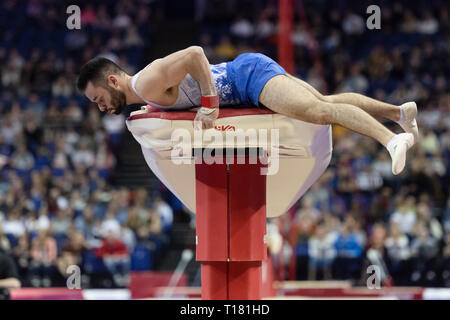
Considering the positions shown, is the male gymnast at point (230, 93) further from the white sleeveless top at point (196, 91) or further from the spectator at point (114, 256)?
the spectator at point (114, 256)

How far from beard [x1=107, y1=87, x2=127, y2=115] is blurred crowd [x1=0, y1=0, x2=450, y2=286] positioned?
8.91 ft

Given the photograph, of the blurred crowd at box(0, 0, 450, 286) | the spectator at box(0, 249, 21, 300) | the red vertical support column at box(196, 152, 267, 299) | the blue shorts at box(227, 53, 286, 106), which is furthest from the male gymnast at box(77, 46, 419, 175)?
the blurred crowd at box(0, 0, 450, 286)

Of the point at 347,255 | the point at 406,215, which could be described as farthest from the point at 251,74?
the point at 406,215

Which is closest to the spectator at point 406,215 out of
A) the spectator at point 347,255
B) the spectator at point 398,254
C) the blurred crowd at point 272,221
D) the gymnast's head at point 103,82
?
the blurred crowd at point 272,221

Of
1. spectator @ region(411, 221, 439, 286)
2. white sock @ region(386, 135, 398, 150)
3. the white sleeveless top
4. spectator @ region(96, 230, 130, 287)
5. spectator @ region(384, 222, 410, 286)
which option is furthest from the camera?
spectator @ region(96, 230, 130, 287)

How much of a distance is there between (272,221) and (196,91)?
224 inches

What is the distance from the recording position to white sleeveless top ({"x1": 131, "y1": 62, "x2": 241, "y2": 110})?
4.07 m

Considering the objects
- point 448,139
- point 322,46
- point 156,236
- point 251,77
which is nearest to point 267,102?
point 251,77

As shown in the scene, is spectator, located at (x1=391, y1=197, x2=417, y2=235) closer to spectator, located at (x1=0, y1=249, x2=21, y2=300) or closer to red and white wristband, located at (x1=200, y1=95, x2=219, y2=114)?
spectator, located at (x1=0, y1=249, x2=21, y2=300)

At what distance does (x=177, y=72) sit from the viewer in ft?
12.8

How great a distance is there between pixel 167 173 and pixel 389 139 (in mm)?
1307

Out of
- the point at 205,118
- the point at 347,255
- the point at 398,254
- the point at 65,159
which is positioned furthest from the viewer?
the point at 65,159

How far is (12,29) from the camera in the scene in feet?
48.3

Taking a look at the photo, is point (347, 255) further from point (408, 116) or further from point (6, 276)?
point (408, 116)
